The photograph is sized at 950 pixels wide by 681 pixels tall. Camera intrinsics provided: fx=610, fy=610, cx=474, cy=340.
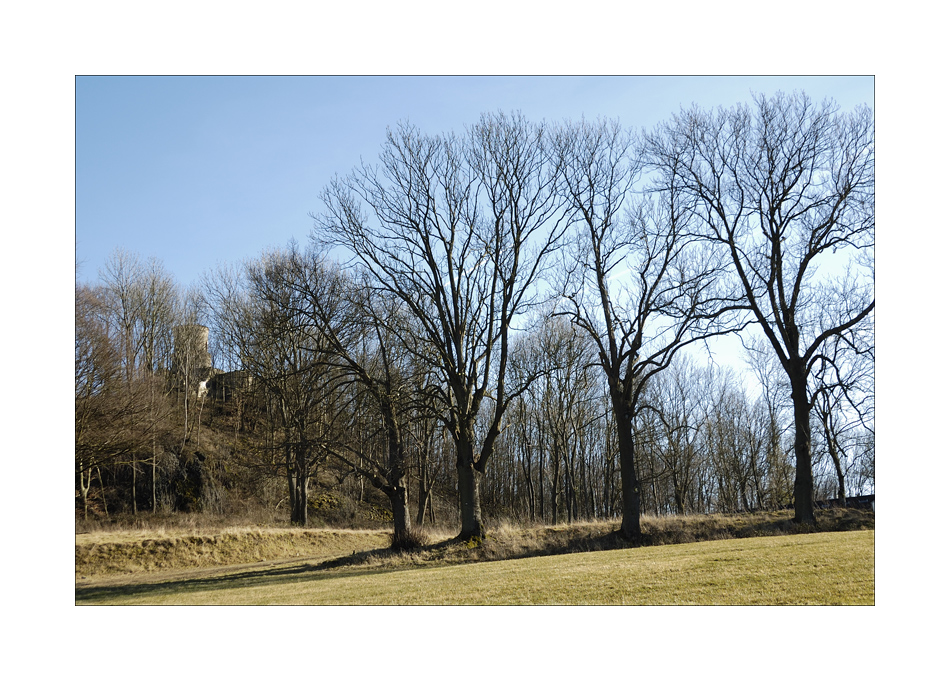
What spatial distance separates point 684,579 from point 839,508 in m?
9.16

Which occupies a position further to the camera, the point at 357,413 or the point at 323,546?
the point at 323,546

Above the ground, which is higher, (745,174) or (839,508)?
(745,174)

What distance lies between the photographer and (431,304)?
65.0 feet

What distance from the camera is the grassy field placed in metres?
8.61

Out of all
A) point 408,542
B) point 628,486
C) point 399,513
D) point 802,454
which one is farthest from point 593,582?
point 399,513

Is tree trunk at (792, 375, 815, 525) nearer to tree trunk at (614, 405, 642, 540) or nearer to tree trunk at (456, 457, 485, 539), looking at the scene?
tree trunk at (614, 405, 642, 540)

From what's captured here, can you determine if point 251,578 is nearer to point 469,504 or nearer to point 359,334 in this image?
point 469,504

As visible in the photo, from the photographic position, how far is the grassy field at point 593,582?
8609 millimetres

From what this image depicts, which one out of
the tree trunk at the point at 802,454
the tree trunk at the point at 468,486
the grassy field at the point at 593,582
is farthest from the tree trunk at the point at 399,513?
the tree trunk at the point at 802,454

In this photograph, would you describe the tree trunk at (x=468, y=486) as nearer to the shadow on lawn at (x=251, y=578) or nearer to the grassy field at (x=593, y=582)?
the shadow on lawn at (x=251, y=578)

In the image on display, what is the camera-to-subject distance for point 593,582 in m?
10.0

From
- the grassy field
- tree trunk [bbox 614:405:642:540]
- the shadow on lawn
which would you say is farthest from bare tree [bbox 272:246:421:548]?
tree trunk [bbox 614:405:642:540]
